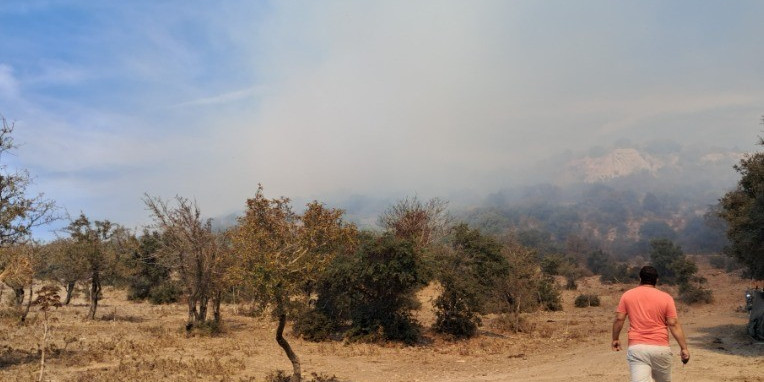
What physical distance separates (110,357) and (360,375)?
8.90m

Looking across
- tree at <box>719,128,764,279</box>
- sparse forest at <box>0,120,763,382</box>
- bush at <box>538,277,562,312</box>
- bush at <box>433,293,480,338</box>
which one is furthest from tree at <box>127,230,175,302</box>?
tree at <box>719,128,764,279</box>

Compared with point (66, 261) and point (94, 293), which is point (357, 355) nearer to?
point (94, 293)

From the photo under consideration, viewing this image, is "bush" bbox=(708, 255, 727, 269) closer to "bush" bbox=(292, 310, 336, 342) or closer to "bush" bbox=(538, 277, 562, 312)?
"bush" bbox=(538, 277, 562, 312)

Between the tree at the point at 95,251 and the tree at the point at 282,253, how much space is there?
1963 centimetres

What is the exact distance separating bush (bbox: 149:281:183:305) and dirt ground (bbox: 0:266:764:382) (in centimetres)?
1603

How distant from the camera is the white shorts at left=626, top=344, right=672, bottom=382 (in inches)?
272

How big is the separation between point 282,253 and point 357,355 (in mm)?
9819

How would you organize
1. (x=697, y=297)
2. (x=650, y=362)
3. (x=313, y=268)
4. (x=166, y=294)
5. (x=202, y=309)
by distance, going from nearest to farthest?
(x=650, y=362) → (x=313, y=268) → (x=202, y=309) → (x=697, y=297) → (x=166, y=294)

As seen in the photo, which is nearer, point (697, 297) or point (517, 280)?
point (517, 280)

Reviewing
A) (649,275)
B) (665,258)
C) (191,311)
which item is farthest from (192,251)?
(665,258)

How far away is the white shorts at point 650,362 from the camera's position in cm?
690

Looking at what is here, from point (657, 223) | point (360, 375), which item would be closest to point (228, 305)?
point (360, 375)

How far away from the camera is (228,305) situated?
46.4 metres

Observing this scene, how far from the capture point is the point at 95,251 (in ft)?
91.8
